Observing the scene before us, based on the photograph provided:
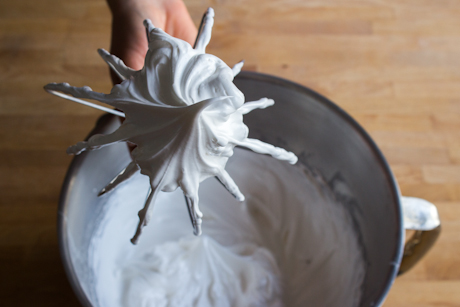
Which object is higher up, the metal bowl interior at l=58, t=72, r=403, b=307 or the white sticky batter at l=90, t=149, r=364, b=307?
the metal bowl interior at l=58, t=72, r=403, b=307

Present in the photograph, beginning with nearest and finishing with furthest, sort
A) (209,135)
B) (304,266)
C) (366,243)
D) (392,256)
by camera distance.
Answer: (209,135) < (392,256) < (366,243) < (304,266)

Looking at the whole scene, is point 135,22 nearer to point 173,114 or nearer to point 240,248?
point 173,114

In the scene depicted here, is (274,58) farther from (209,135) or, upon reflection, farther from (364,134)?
(209,135)

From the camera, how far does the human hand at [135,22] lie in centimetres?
62

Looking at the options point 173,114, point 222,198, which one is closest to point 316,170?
point 222,198

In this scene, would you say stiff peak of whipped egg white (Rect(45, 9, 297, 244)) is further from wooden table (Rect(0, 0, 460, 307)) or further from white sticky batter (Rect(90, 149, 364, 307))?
wooden table (Rect(0, 0, 460, 307))

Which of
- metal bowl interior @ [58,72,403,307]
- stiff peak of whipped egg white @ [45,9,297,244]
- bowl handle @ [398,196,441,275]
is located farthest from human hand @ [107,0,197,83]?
bowl handle @ [398,196,441,275]

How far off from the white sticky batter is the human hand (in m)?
0.22

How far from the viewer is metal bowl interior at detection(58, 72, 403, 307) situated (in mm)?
470

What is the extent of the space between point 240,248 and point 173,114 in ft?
1.49

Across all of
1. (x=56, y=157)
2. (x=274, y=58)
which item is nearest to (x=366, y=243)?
(x=274, y=58)

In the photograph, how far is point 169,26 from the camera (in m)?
0.69

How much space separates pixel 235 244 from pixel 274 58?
447mm

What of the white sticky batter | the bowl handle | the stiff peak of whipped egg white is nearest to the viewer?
the stiff peak of whipped egg white
